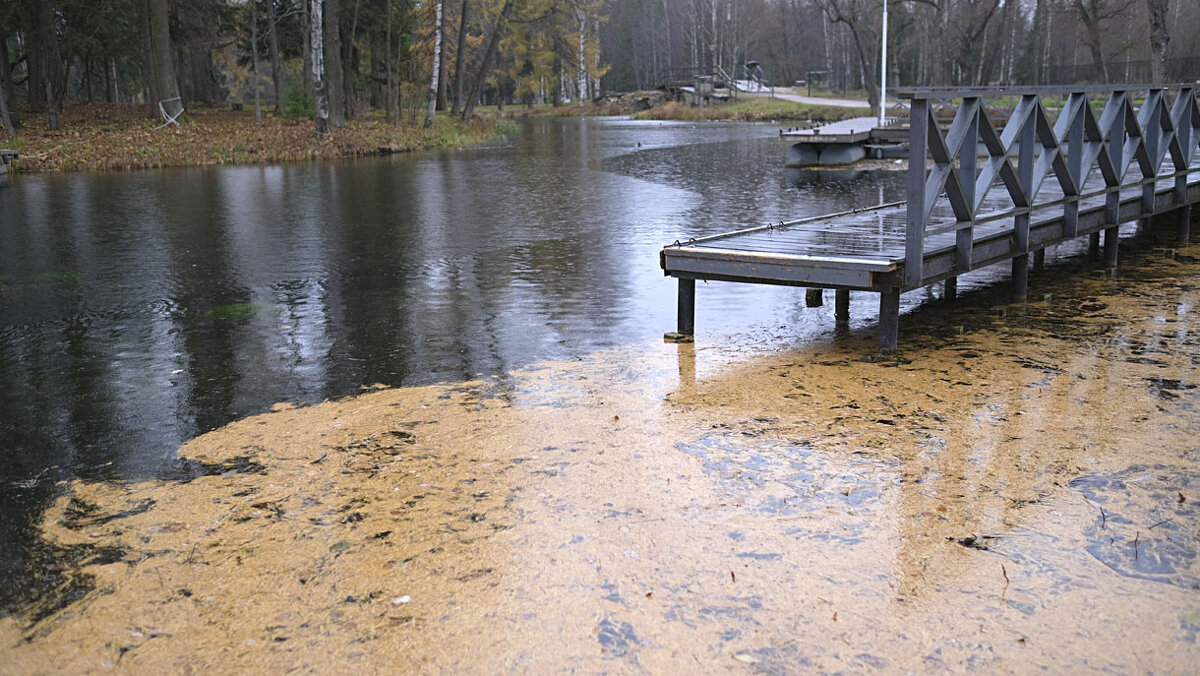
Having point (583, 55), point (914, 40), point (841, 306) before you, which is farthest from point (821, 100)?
point (841, 306)

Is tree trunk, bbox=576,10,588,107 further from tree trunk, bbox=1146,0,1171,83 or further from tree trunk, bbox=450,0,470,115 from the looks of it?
tree trunk, bbox=1146,0,1171,83

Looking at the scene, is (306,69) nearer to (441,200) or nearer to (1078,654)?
(441,200)

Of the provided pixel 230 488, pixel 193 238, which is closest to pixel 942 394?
pixel 230 488

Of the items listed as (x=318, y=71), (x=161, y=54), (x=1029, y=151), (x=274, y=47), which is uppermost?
(x=274, y=47)

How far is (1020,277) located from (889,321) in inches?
97.1

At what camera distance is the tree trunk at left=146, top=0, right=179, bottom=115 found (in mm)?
30736

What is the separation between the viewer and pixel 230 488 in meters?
5.20

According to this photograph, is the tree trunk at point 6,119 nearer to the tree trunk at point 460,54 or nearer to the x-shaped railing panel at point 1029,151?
the tree trunk at point 460,54

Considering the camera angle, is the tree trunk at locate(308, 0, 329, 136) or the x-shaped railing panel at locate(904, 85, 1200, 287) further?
the tree trunk at locate(308, 0, 329, 136)

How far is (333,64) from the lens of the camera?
102ft

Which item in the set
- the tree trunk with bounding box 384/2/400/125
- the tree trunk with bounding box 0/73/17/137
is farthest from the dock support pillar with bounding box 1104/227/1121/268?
the tree trunk with bounding box 384/2/400/125

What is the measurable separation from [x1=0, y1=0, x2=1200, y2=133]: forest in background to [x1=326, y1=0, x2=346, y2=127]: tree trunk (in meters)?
0.07

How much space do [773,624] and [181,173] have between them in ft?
77.1

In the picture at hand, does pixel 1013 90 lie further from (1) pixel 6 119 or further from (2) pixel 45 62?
(2) pixel 45 62
